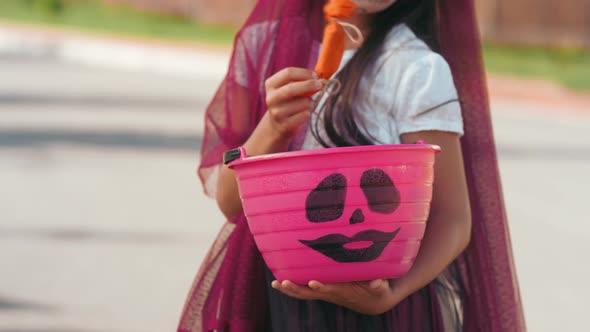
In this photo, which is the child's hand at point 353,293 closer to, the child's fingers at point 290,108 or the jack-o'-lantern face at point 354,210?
the jack-o'-lantern face at point 354,210

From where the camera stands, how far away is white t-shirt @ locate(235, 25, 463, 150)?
214cm

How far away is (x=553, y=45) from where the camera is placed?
2694 cm

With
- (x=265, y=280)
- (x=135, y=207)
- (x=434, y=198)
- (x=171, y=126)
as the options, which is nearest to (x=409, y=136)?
(x=434, y=198)

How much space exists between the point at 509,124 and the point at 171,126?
417cm

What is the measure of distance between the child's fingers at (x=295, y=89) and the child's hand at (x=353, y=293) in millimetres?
270

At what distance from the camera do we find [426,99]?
214cm

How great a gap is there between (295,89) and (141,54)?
23.4 metres

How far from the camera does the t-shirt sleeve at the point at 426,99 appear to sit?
2141 millimetres

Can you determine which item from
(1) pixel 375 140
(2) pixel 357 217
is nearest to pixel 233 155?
(2) pixel 357 217

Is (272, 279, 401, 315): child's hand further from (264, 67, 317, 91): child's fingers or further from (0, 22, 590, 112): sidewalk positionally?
(0, 22, 590, 112): sidewalk

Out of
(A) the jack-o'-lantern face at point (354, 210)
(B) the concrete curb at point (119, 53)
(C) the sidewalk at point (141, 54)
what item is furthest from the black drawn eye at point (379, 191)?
(B) the concrete curb at point (119, 53)

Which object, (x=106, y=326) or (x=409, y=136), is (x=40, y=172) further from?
(x=409, y=136)

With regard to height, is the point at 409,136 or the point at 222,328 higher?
the point at 409,136

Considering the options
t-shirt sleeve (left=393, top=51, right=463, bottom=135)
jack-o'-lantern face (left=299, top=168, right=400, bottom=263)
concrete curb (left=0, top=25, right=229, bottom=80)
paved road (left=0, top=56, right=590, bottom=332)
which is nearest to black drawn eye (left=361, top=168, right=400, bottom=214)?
jack-o'-lantern face (left=299, top=168, right=400, bottom=263)
